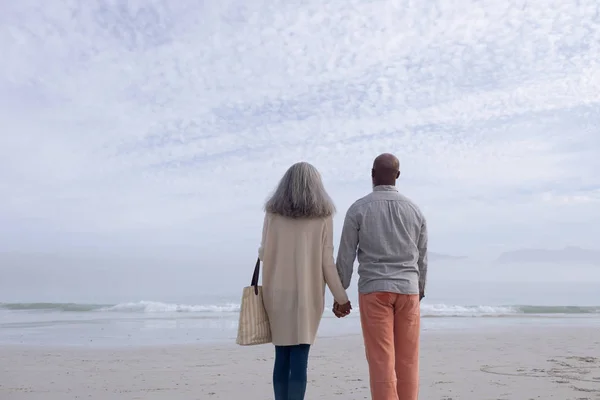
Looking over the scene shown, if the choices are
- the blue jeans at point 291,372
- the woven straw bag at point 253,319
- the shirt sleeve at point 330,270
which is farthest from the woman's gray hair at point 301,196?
the blue jeans at point 291,372

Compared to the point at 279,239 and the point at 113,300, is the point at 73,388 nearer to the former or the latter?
the point at 279,239

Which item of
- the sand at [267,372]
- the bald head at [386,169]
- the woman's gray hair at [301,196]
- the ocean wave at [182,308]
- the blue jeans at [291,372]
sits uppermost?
the bald head at [386,169]

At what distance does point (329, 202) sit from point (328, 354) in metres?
5.30

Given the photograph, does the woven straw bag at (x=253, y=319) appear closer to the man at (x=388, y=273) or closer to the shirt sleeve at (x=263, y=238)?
the shirt sleeve at (x=263, y=238)

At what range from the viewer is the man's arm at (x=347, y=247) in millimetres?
3975

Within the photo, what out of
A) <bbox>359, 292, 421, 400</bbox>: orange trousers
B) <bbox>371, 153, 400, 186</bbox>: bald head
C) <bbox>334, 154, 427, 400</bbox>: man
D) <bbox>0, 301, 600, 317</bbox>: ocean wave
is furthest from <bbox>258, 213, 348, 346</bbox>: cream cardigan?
<bbox>0, 301, 600, 317</bbox>: ocean wave

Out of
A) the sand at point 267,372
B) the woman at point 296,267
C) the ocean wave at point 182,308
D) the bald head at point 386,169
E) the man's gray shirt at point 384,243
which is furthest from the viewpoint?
the ocean wave at point 182,308

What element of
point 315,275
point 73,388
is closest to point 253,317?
point 315,275

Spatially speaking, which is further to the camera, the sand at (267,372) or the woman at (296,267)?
the sand at (267,372)

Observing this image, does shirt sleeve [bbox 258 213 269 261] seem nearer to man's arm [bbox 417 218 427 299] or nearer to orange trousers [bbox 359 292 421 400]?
orange trousers [bbox 359 292 421 400]

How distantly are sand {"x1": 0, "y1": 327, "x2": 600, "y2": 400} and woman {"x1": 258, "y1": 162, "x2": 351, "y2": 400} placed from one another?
5.98 feet

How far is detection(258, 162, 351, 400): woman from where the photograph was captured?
3.96 meters

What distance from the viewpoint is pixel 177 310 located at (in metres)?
23.5

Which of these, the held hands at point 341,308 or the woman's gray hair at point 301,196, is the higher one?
the woman's gray hair at point 301,196
